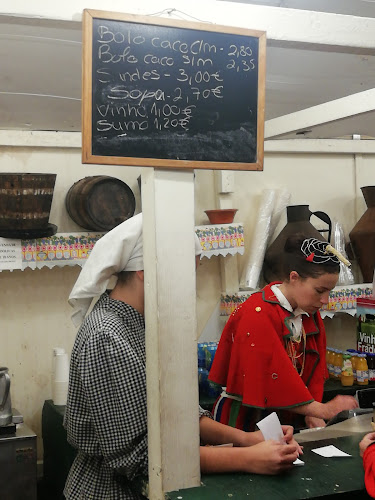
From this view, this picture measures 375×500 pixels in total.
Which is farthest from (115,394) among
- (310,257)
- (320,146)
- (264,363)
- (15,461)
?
(320,146)

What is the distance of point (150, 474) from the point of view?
202 cm

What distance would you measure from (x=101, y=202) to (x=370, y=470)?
9.30ft

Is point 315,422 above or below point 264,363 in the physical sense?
below

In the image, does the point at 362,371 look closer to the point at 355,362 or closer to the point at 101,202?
A: the point at 355,362

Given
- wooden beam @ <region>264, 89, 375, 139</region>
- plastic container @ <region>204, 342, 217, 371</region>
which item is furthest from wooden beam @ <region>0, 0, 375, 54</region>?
plastic container @ <region>204, 342, 217, 371</region>

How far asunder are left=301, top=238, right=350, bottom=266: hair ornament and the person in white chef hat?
3.22 feet

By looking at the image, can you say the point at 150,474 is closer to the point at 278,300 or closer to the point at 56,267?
the point at 278,300

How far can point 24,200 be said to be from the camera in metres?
4.08

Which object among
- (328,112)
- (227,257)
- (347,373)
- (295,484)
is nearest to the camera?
(295,484)

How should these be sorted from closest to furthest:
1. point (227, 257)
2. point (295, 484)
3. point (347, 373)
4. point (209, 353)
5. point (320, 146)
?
point (295, 484) < point (209, 353) < point (347, 373) < point (227, 257) < point (320, 146)

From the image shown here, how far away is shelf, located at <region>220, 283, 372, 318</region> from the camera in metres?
5.02

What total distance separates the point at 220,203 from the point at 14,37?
1921 mm

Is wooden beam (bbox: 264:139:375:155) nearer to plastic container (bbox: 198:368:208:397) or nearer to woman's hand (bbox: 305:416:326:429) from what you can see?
plastic container (bbox: 198:368:208:397)

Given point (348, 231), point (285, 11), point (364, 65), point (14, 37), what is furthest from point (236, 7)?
point (348, 231)
